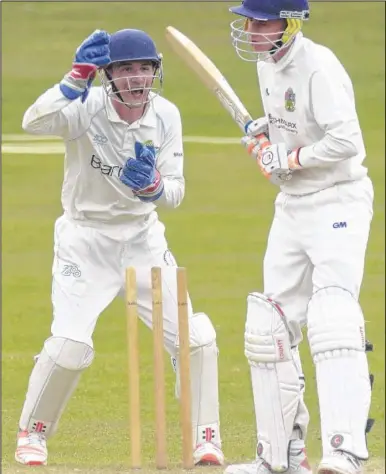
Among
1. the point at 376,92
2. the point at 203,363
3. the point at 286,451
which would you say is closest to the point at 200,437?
the point at 203,363

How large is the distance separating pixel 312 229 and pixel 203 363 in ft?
3.62

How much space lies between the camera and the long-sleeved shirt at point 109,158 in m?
6.67

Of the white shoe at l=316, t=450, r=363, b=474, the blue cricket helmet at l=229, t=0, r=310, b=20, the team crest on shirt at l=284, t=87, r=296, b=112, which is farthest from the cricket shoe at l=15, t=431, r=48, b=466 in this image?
the blue cricket helmet at l=229, t=0, r=310, b=20

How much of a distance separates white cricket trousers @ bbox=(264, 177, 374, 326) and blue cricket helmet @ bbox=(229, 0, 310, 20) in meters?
0.62

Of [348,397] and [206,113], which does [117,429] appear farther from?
[206,113]

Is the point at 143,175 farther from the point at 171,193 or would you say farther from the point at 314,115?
the point at 314,115

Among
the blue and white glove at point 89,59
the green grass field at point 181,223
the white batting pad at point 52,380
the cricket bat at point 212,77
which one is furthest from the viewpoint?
the green grass field at point 181,223

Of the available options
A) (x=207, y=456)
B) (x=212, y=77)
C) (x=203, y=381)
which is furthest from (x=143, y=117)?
(x=207, y=456)

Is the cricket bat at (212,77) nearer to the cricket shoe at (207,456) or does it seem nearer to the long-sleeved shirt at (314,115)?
the long-sleeved shirt at (314,115)

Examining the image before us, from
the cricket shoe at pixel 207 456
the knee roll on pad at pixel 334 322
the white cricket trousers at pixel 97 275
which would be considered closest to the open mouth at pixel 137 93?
the white cricket trousers at pixel 97 275

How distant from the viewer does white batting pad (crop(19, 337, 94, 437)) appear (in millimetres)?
6562

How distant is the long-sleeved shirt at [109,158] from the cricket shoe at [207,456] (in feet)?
3.00

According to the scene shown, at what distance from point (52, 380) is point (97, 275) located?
46 cm

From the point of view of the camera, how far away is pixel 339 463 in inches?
215
